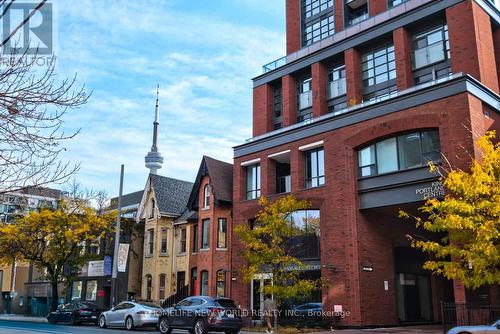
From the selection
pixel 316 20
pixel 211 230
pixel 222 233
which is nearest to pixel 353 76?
pixel 316 20

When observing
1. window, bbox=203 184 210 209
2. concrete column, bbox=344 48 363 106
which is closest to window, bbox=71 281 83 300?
window, bbox=203 184 210 209

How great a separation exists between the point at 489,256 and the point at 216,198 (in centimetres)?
2085

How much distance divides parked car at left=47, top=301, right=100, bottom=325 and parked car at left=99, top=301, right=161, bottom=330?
4200mm

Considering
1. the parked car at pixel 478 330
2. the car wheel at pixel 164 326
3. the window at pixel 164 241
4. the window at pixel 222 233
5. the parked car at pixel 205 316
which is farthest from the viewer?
the window at pixel 164 241

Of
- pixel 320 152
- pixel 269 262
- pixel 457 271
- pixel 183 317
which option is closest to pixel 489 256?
pixel 457 271

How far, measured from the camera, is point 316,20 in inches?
1447

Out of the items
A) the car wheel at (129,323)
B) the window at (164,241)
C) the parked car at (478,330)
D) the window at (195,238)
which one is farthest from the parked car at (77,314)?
the parked car at (478,330)

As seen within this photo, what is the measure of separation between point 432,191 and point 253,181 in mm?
13467

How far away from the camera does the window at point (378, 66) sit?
29734 millimetres

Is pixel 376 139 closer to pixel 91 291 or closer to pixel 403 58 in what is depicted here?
pixel 403 58

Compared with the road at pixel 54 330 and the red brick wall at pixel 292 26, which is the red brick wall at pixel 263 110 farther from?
the road at pixel 54 330

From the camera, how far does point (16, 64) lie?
24.6 ft

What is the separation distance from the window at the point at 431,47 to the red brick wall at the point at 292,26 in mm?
10154

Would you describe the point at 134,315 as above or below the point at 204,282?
below
